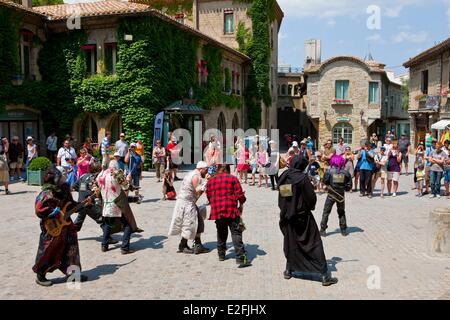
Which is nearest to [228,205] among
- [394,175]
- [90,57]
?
[394,175]

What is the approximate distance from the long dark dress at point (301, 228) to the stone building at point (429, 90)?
21.8 m

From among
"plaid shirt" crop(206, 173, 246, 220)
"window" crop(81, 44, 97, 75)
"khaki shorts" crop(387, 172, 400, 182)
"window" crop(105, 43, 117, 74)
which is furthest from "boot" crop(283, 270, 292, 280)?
"window" crop(81, 44, 97, 75)

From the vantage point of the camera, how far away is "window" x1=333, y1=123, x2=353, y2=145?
3838 centimetres

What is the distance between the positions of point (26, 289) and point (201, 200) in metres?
7.79

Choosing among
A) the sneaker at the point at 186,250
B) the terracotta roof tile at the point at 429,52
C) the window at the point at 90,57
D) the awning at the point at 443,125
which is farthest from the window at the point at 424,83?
the sneaker at the point at 186,250

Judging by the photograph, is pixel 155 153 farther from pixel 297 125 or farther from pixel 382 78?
pixel 297 125

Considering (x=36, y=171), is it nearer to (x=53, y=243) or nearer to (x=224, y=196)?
(x=53, y=243)

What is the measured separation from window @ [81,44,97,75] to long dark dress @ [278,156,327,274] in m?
17.8

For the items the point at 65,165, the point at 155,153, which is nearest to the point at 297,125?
the point at 155,153

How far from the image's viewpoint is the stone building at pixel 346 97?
3778 centimetres

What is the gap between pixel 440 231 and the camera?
825 centimetres

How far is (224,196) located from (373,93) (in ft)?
110

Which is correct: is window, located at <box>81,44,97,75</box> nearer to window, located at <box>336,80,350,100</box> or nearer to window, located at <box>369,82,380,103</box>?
window, located at <box>336,80,350,100</box>

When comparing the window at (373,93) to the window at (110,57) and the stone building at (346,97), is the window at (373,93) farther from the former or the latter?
the window at (110,57)
